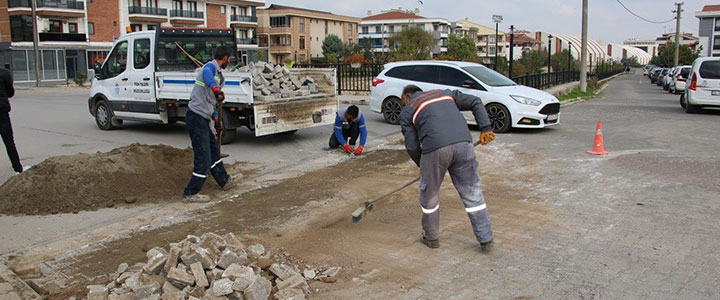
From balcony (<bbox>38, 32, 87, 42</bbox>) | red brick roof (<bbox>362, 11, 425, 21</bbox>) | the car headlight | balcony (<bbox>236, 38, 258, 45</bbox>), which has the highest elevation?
red brick roof (<bbox>362, 11, 425, 21</bbox>)

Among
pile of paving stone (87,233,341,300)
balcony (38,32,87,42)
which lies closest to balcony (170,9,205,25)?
balcony (38,32,87,42)

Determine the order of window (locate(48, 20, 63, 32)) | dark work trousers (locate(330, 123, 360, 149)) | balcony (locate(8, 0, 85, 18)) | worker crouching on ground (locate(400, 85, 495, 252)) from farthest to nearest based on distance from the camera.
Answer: window (locate(48, 20, 63, 32)) → balcony (locate(8, 0, 85, 18)) → dark work trousers (locate(330, 123, 360, 149)) → worker crouching on ground (locate(400, 85, 495, 252))

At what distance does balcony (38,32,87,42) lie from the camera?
54469 mm

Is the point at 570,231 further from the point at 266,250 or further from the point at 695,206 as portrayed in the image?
the point at 266,250

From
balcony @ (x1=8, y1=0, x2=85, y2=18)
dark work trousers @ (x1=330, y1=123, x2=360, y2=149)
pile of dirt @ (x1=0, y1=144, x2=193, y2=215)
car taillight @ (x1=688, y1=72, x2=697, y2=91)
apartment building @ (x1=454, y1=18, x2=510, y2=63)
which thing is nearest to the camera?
pile of dirt @ (x1=0, y1=144, x2=193, y2=215)

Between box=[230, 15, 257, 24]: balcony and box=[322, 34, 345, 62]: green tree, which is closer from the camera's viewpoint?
box=[230, 15, 257, 24]: balcony

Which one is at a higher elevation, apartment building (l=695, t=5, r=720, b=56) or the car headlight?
apartment building (l=695, t=5, r=720, b=56)

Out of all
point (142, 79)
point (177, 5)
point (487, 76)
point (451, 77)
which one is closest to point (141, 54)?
point (142, 79)

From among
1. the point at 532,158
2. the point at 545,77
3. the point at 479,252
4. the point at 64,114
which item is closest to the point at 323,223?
the point at 479,252

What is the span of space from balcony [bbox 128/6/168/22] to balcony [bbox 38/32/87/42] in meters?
7.13

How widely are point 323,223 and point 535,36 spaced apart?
431ft

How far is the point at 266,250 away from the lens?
541 centimetres

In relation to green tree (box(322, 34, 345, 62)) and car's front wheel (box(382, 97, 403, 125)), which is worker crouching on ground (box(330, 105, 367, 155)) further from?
green tree (box(322, 34, 345, 62))

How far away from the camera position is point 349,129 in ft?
36.8
